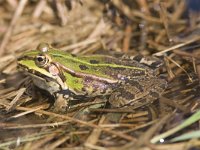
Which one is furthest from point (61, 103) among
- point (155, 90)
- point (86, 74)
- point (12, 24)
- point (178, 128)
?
point (12, 24)

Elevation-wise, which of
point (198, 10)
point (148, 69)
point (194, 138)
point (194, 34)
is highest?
point (198, 10)

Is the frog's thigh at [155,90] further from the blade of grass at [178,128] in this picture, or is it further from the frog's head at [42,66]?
the frog's head at [42,66]

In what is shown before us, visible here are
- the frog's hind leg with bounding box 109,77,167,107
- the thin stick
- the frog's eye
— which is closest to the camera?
the frog's hind leg with bounding box 109,77,167,107

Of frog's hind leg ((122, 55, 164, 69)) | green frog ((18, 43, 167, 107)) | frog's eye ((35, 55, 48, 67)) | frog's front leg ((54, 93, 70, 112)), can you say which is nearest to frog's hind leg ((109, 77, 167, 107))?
green frog ((18, 43, 167, 107))

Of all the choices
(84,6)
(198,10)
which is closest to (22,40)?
(84,6)

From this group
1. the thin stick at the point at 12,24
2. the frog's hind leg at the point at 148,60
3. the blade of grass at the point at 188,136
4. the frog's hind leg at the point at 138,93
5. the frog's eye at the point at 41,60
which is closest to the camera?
the blade of grass at the point at 188,136

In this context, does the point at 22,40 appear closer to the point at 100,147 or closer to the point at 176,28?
the point at 176,28

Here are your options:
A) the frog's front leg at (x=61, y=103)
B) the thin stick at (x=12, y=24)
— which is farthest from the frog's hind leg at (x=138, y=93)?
the thin stick at (x=12, y=24)

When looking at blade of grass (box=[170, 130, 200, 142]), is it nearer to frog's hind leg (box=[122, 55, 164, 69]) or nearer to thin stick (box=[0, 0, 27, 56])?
frog's hind leg (box=[122, 55, 164, 69])
